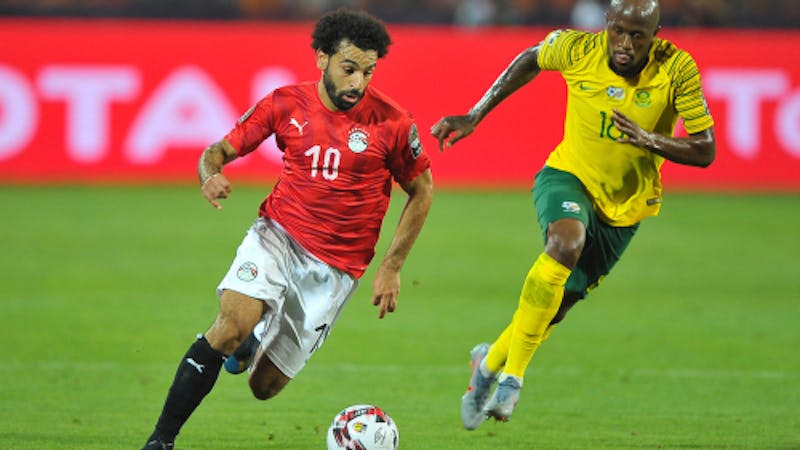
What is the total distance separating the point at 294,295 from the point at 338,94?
1.09 meters

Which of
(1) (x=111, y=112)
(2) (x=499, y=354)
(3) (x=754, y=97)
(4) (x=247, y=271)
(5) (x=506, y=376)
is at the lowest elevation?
(1) (x=111, y=112)

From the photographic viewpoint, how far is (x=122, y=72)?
1755cm

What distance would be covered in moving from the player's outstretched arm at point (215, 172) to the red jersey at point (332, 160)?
0.10 m

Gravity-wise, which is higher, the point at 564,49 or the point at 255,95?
the point at 564,49

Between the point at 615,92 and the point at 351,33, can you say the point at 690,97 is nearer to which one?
the point at 615,92

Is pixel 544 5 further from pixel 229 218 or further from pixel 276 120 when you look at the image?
pixel 276 120

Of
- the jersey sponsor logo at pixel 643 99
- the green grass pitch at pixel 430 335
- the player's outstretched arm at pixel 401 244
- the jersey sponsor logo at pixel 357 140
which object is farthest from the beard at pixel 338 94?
the green grass pitch at pixel 430 335

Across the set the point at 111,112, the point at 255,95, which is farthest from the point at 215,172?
the point at 255,95

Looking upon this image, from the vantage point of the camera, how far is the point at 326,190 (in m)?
6.90

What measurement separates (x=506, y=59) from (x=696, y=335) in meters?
8.45

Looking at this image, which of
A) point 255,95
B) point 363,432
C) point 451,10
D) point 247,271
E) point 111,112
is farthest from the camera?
point 451,10

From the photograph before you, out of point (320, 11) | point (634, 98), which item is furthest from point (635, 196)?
point (320, 11)

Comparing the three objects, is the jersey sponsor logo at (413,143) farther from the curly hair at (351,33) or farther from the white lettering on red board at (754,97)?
the white lettering on red board at (754,97)

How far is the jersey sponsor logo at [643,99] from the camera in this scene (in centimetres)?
717
